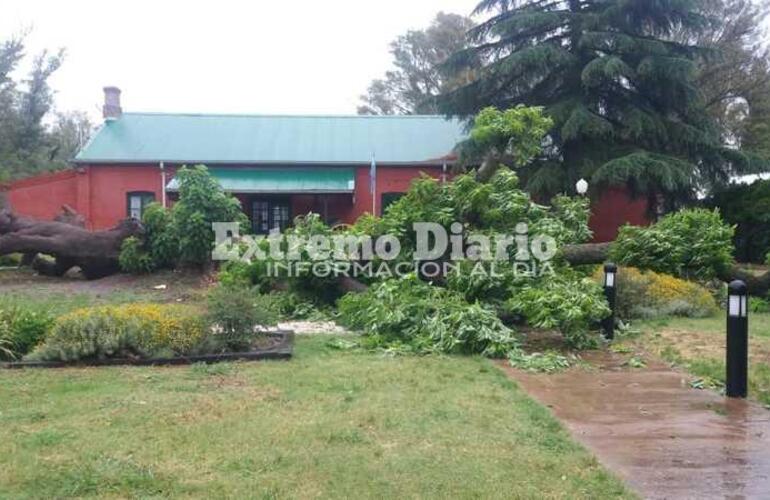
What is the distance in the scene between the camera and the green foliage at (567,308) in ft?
28.1

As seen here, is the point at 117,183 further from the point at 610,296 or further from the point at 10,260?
the point at 610,296

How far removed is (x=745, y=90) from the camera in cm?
2805

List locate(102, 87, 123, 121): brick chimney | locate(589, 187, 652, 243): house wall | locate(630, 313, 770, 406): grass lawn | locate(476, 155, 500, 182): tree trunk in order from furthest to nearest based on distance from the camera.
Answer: locate(102, 87, 123, 121): brick chimney → locate(589, 187, 652, 243): house wall → locate(476, 155, 500, 182): tree trunk → locate(630, 313, 770, 406): grass lawn

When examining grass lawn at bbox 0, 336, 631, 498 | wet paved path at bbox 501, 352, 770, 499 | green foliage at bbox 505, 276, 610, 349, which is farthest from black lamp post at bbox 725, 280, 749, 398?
green foliage at bbox 505, 276, 610, 349

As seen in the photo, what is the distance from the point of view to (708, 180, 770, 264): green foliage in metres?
19.5

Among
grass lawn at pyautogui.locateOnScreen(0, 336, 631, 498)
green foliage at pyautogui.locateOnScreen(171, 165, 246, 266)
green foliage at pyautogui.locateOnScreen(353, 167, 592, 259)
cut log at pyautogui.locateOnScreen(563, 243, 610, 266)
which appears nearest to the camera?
grass lawn at pyautogui.locateOnScreen(0, 336, 631, 498)

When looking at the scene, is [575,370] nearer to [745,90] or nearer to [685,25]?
[685,25]

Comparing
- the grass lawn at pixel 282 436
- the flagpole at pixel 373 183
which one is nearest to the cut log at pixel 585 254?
the grass lawn at pixel 282 436

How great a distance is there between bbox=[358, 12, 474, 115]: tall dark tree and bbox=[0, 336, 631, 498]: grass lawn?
109 feet

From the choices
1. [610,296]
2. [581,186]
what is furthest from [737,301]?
[581,186]

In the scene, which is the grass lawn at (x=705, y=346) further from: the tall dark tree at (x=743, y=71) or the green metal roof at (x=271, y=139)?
the tall dark tree at (x=743, y=71)

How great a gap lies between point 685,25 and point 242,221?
14.2 m

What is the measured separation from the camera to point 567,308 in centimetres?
857

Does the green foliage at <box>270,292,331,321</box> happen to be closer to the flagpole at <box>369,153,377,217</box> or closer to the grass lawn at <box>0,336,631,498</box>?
the grass lawn at <box>0,336,631,498</box>
